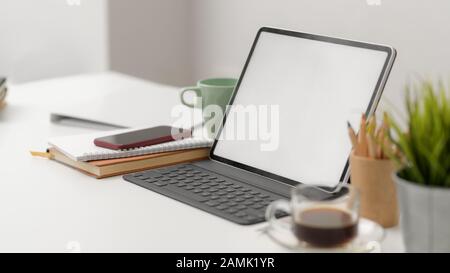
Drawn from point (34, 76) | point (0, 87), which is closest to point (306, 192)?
point (0, 87)

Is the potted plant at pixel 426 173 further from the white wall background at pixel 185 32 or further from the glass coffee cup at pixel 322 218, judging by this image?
the white wall background at pixel 185 32

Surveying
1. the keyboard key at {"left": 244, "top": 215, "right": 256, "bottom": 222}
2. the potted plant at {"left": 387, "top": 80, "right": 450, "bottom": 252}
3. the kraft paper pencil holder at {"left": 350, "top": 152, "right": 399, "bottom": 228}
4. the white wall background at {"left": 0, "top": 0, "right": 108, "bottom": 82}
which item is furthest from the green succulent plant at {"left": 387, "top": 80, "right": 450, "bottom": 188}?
the white wall background at {"left": 0, "top": 0, "right": 108, "bottom": 82}

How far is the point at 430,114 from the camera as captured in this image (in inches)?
36.0

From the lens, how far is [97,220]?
3.72 ft

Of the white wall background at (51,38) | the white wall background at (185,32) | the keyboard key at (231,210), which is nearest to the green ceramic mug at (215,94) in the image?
the keyboard key at (231,210)

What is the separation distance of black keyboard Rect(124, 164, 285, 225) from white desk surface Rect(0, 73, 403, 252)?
2 centimetres

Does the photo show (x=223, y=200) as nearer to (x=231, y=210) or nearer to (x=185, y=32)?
(x=231, y=210)

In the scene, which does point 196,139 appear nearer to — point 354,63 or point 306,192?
point 354,63

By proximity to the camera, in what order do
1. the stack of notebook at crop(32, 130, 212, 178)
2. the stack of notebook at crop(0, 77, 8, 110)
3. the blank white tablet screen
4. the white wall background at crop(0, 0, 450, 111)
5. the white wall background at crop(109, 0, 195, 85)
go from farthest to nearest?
the white wall background at crop(109, 0, 195, 85)
the white wall background at crop(0, 0, 450, 111)
the stack of notebook at crop(0, 77, 8, 110)
the stack of notebook at crop(32, 130, 212, 178)
the blank white tablet screen

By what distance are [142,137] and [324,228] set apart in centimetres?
57

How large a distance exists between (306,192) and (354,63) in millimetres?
323

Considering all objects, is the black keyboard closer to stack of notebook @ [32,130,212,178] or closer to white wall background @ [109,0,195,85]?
stack of notebook @ [32,130,212,178]

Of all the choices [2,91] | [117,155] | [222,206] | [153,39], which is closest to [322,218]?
[222,206]

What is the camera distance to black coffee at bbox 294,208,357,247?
3.14 ft
